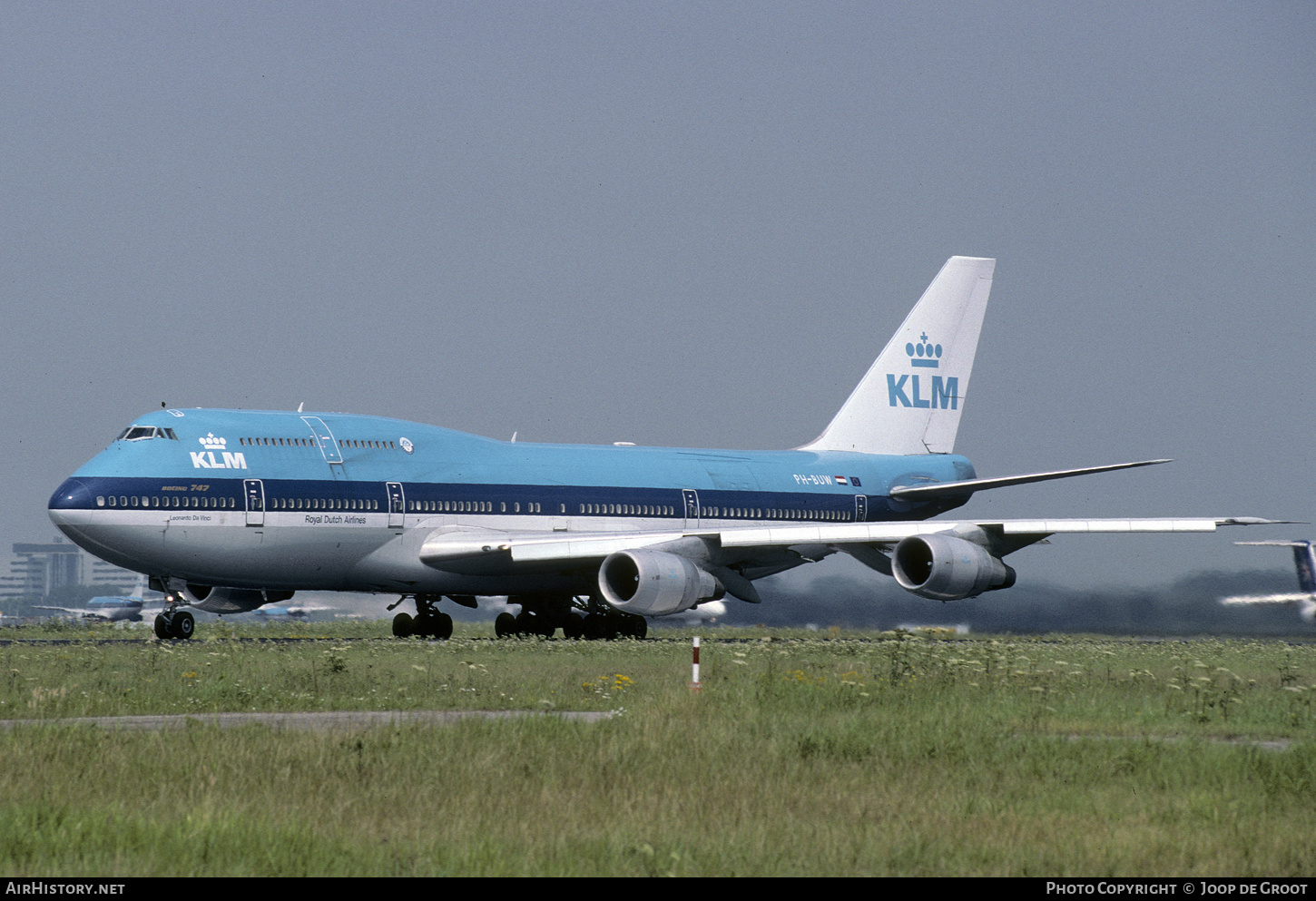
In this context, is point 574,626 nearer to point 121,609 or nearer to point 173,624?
point 173,624

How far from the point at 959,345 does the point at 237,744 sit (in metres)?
37.2

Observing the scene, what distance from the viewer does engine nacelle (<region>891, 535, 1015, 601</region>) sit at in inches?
1307

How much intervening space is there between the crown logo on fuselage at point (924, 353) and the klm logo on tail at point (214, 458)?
881 inches

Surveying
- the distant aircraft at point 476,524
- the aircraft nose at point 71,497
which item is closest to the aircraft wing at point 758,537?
the distant aircraft at point 476,524

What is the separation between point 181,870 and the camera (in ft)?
29.4

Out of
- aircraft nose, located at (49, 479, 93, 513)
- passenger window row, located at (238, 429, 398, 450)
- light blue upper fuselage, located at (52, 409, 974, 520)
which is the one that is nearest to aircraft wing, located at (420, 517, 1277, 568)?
light blue upper fuselage, located at (52, 409, 974, 520)

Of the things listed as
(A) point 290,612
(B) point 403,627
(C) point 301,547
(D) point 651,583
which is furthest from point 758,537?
(A) point 290,612

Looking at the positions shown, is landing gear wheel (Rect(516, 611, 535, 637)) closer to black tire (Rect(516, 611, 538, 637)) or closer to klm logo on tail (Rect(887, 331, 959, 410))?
black tire (Rect(516, 611, 538, 637))

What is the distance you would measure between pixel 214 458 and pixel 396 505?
13.5 feet

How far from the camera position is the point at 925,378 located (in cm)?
4697

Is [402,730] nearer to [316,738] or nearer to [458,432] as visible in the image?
[316,738]

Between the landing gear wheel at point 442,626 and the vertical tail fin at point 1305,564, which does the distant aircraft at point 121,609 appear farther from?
the vertical tail fin at point 1305,564
